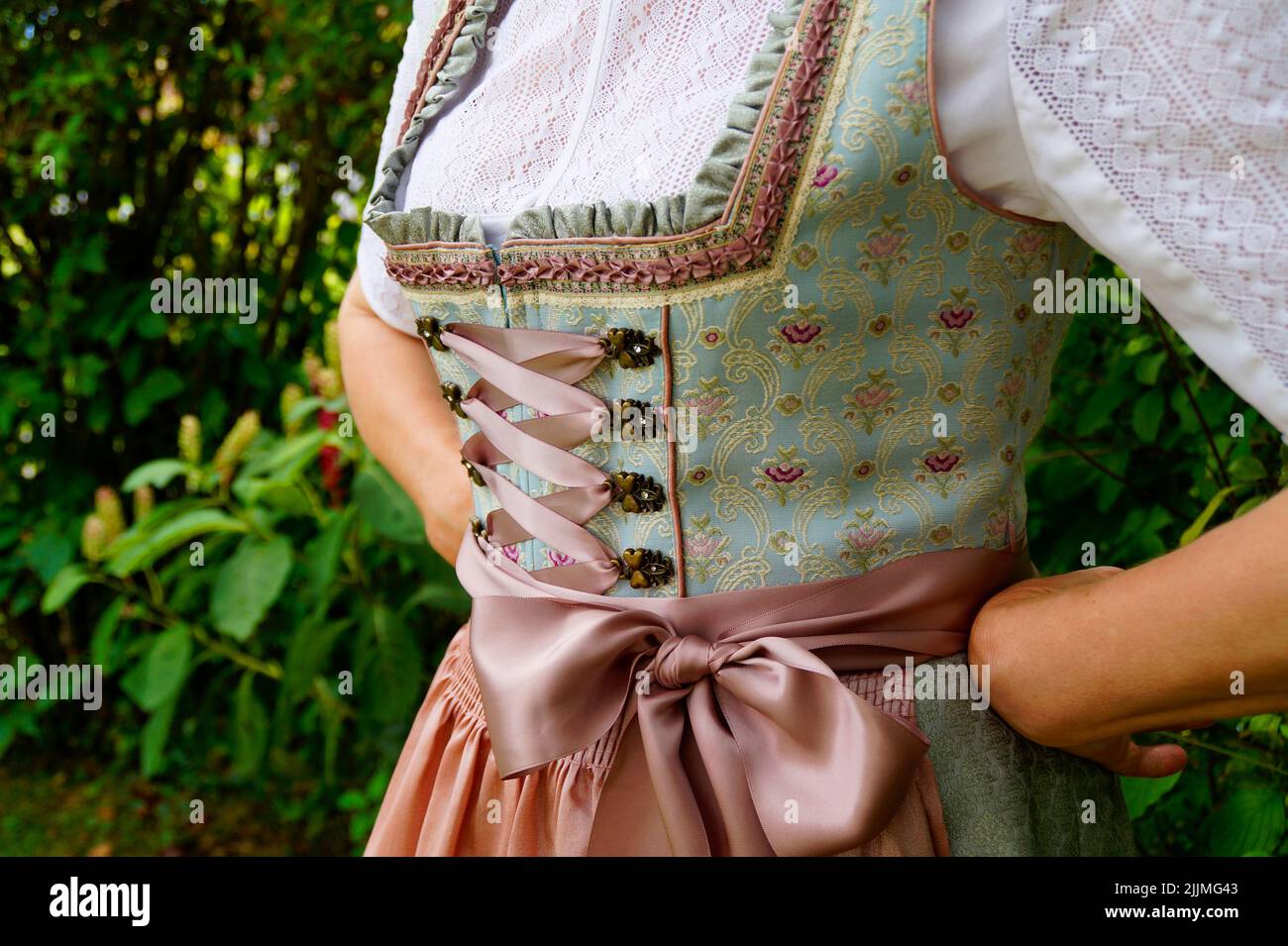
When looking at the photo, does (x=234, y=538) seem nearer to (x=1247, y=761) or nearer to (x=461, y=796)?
(x=461, y=796)

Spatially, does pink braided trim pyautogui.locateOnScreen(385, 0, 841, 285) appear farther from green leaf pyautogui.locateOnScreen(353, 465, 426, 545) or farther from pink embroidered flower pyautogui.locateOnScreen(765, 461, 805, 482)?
green leaf pyautogui.locateOnScreen(353, 465, 426, 545)

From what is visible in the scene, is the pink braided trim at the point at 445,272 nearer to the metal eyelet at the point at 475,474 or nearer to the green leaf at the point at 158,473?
the metal eyelet at the point at 475,474

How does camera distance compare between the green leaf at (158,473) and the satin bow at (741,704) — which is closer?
the satin bow at (741,704)

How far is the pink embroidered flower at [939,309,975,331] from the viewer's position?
0.72 m

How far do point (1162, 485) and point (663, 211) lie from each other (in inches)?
43.3

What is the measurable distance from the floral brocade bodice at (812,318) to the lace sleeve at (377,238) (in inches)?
10.1

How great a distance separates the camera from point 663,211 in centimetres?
72

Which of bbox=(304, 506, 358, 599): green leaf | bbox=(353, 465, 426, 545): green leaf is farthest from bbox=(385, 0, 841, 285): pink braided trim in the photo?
bbox=(304, 506, 358, 599): green leaf

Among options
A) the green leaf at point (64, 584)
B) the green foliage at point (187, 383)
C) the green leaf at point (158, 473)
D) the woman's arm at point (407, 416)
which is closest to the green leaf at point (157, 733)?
the green foliage at point (187, 383)

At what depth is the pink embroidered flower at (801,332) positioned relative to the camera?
0.72 meters

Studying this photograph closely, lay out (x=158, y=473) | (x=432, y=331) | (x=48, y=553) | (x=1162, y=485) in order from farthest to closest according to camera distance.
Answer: (x=48, y=553) < (x=158, y=473) < (x=1162, y=485) < (x=432, y=331)

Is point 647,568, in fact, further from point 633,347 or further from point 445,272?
point 445,272

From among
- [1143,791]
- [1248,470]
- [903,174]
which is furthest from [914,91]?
[1143,791]

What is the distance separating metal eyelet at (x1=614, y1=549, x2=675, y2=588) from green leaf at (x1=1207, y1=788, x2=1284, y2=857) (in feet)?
2.52
